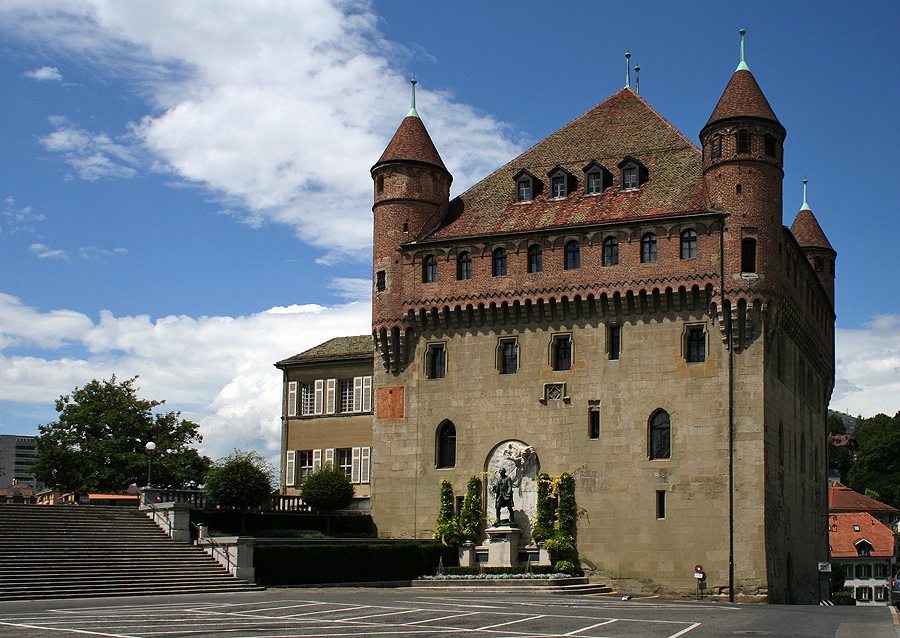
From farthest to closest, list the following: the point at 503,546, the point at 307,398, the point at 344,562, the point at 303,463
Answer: the point at 307,398
the point at 303,463
the point at 503,546
the point at 344,562

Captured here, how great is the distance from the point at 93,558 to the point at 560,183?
26.5 m

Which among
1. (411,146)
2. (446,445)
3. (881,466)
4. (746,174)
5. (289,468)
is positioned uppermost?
(411,146)

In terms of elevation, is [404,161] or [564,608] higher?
[404,161]

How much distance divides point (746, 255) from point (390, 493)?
1946 cm

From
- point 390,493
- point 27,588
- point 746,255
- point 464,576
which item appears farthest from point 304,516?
point 746,255

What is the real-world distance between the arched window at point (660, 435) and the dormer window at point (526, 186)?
41.3ft

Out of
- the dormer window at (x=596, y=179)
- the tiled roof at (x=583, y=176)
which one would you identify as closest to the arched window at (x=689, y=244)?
the tiled roof at (x=583, y=176)

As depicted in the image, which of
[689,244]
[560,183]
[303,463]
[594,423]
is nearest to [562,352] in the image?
[594,423]

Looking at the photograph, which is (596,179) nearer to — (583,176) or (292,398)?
(583,176)

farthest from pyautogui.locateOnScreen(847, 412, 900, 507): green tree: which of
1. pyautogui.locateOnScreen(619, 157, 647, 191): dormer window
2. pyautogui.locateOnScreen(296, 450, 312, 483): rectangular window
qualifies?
pyautogui.locateOnScreen(296, 450, 312, 483): rectangular window

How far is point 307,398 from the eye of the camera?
180ft

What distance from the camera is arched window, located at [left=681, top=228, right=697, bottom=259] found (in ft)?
143

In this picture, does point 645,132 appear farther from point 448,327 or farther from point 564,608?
point 564,608

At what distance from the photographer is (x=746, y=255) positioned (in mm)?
42719
